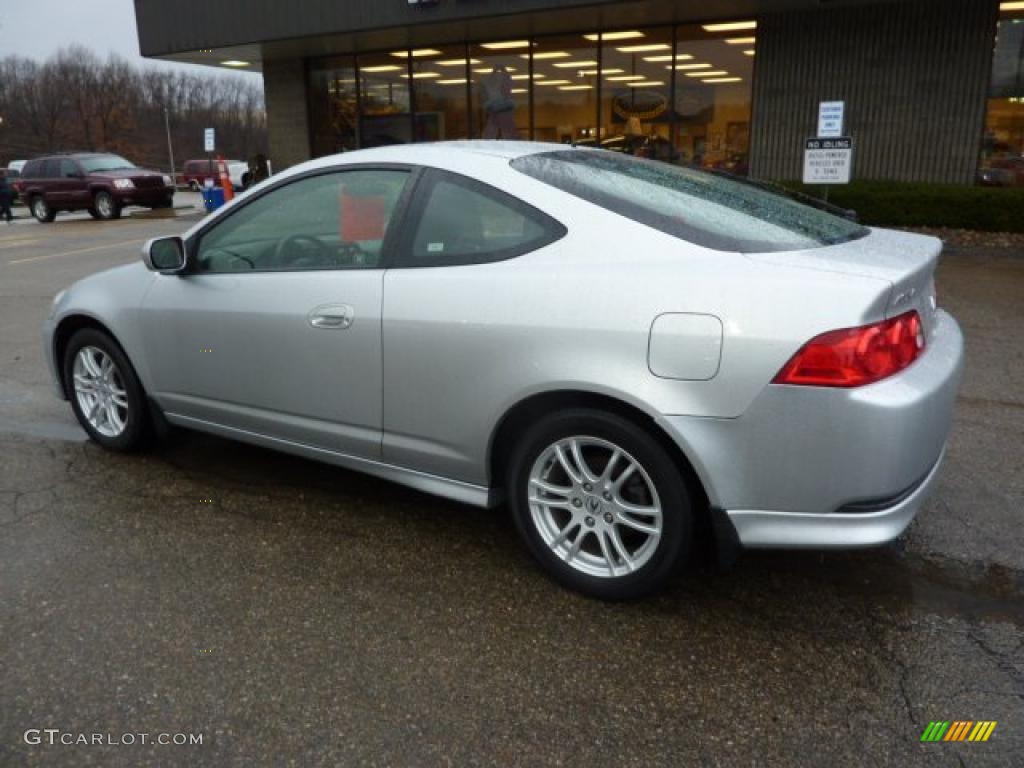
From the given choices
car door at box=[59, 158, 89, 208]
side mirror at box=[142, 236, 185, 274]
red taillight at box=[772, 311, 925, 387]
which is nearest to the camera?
red taillight at box=[772, 311, 925, 387]

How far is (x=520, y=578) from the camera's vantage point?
3.14m

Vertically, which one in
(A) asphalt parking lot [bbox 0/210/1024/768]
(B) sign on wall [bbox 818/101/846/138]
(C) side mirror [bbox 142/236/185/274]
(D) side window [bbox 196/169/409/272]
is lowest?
(A) asphalt parking lot [bbox 0/210/1024/768]

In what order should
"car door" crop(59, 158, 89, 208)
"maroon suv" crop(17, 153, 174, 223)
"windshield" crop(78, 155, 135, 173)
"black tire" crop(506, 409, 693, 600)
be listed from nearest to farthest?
"black tire" crop(506, 409, 693, 600)
"maroon suv" crop(17, 153, 174, 223)
"car door" crop(59, 158, 89, 208)
"windshield" crop(78, 155, 135, 173)

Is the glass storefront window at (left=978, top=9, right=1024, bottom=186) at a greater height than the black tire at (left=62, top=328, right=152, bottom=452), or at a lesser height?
greater

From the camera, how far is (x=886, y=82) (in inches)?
542

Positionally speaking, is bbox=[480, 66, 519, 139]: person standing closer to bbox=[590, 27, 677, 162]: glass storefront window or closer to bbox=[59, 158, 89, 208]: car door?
bbox=[590, 27, 677, 162]: glass storefront window

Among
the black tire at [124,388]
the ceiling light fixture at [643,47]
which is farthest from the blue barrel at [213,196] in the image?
the black tire at [124,388]

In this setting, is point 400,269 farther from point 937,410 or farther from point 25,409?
point 25,409

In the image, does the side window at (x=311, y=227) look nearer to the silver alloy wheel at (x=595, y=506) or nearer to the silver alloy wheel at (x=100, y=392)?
the silver alloy wheel at (x=100, y=392)

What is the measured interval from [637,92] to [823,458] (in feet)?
46.6

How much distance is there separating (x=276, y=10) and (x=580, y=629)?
53.5 ft

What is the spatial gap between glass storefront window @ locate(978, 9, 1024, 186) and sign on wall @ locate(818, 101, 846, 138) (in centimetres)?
483

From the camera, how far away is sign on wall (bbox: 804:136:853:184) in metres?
9.86

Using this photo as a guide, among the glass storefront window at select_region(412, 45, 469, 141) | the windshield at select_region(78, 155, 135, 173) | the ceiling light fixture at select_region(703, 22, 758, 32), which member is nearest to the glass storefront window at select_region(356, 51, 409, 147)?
the glass storefront window at select_region(412, 45, 469, 141)
